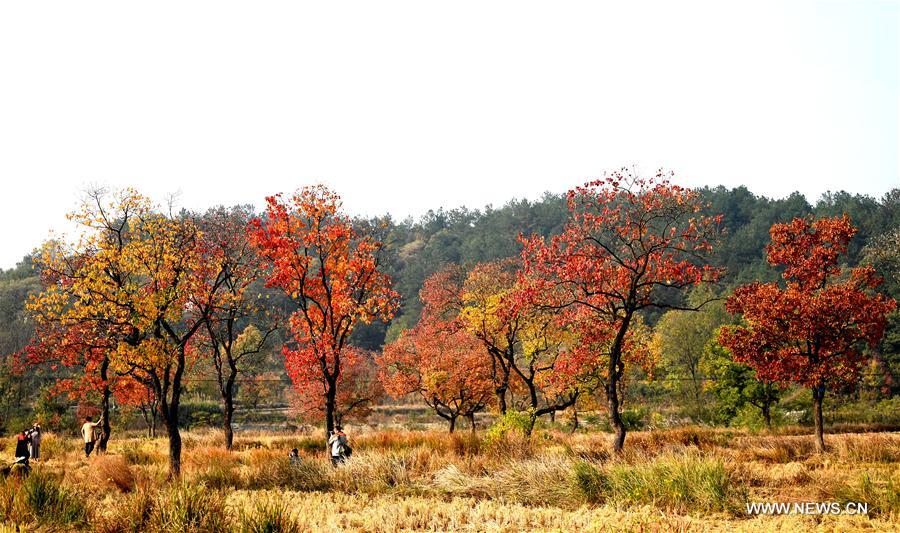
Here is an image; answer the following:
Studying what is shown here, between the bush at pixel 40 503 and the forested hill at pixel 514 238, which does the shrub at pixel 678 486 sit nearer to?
the bush at pixel 40 503

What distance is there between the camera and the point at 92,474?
1742 cm

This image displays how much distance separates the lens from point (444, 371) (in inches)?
1608

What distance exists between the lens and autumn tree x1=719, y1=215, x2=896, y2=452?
23.8 meters

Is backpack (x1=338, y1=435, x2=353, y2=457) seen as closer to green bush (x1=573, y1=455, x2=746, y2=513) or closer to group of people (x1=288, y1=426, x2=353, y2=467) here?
group of people (x1=288, y1=426, x2=353, y2=467)

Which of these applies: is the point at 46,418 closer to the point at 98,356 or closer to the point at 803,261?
the point at 98,356

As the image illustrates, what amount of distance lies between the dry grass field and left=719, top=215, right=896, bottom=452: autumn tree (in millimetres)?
5409

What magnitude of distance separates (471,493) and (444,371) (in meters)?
26.1

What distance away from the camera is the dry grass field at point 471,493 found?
36.2 feet

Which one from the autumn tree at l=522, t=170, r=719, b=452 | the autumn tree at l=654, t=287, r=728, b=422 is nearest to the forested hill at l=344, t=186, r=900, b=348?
the autumn tree at l=654, t=287, r=728, b=422

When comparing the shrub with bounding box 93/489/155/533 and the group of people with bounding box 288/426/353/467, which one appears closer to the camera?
the shrub with bounding box 93/489/155/533

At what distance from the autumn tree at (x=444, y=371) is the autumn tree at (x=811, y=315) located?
16.9 meters

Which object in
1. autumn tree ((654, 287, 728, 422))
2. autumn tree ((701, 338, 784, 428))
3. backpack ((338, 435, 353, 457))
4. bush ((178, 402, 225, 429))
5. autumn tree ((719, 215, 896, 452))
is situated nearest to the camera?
backpack ((338, 435, 353, 457))

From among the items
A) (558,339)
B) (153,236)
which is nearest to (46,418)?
(153,236)

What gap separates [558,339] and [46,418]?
33474mm
